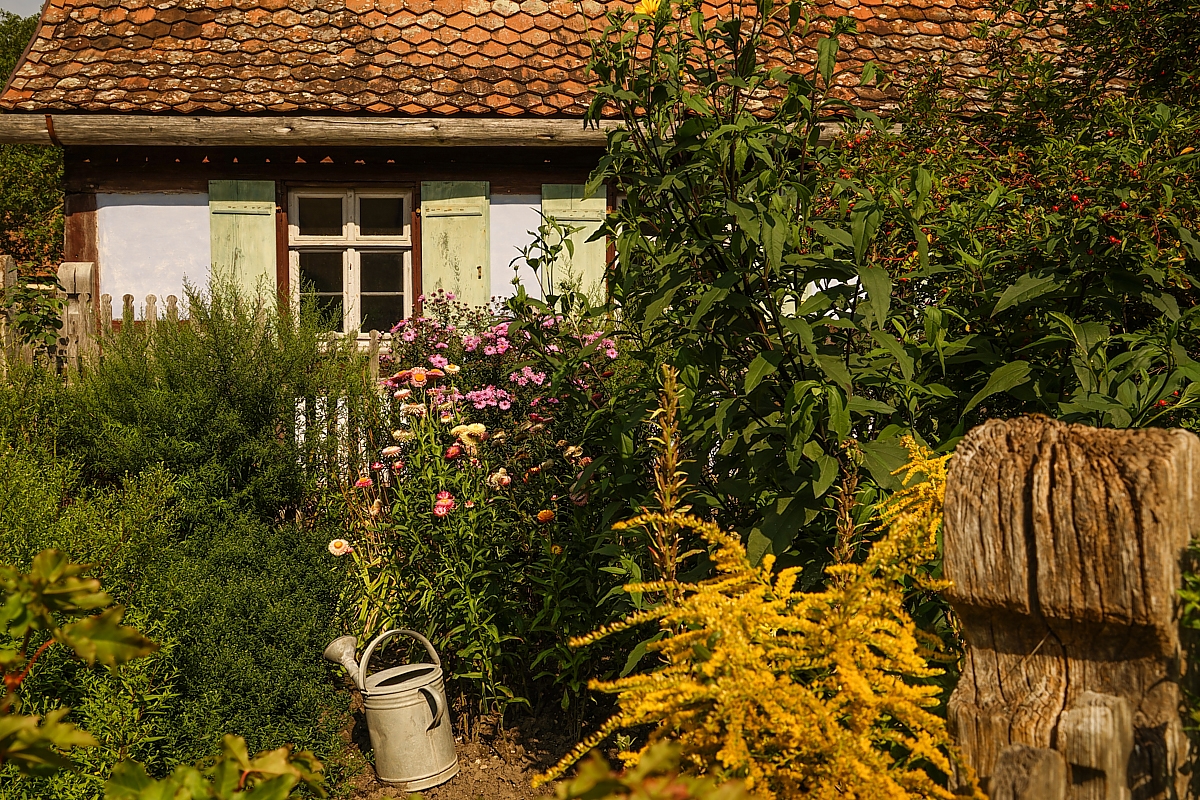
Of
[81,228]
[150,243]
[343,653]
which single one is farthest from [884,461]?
[81,228]

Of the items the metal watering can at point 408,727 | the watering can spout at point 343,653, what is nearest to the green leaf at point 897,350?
the metal watering can at point 408,727

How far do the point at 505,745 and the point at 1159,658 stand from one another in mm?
2809

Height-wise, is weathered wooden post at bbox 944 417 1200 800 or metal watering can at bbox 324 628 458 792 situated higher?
weathered wooden post at bbox 944 417 1200 800

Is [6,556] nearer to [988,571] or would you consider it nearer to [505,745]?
[505,745]

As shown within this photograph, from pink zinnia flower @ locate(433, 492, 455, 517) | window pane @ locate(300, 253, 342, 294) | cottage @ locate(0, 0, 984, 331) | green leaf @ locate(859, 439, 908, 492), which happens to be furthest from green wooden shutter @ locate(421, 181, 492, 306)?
green leaf @ locate(859, 439, 908, 492)

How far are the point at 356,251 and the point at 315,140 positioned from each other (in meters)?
0.91

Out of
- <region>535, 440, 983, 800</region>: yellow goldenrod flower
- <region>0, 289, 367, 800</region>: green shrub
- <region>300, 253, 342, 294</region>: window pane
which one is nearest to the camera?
<region>535, 440, 983, 800</region>: yellow goldenrod flower

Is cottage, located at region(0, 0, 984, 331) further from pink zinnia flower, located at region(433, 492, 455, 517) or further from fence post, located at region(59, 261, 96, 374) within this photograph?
pink zinnia flower, located at region(433, 492, 455, 517)

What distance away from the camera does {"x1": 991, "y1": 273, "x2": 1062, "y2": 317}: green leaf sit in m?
2.22

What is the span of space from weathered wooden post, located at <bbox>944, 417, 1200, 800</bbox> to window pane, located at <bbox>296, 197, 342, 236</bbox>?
21.1ft

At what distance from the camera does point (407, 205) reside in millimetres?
7113

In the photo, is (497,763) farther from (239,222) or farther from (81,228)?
(81,228)

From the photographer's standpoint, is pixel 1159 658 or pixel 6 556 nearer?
pixel 1159 658

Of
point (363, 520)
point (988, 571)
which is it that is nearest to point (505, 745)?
point (363, 520)
